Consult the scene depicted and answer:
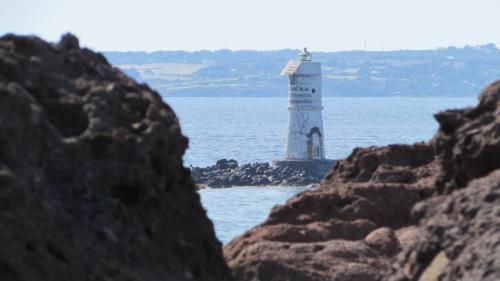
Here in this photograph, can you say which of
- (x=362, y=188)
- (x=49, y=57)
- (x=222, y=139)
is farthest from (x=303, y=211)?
(x=222, y=139)

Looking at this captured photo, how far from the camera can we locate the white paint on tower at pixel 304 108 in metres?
87.6

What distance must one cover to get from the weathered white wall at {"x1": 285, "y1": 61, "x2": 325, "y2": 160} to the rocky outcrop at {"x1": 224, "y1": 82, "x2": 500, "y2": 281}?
76729 mm

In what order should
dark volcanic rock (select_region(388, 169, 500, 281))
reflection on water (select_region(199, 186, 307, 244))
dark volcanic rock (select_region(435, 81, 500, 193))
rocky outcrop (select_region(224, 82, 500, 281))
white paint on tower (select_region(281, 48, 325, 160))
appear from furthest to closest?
white paint on tower (select_region(281, 48, 325, 160)) → reflection on water (select_region(199, 186, 307, 244)) → dark volcanic rock (select_region(435, 81, 500, 193)) → rocky outcrop (select_region(224, 82, 500, 281)) → dark volcanic rock (select_region(388, 169, 500, 281))

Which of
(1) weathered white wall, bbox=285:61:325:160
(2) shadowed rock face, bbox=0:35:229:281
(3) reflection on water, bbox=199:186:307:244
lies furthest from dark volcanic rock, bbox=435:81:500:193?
(1) weathered white wall, bbox=285:61:325:160

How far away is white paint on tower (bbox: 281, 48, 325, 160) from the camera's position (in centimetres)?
8762

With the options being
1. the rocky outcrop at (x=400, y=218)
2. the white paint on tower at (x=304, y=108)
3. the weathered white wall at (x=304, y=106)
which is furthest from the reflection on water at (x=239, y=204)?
the rocky outcrop at (x=400, y=218)

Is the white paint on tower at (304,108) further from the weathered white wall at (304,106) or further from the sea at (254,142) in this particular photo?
the sea at (254,142)

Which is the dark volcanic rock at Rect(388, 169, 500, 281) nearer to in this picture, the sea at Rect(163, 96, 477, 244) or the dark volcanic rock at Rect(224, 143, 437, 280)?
the dark volcanic rock at Rect(224, 143, 437, 280)

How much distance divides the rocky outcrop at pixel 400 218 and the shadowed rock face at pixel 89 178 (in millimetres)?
1095

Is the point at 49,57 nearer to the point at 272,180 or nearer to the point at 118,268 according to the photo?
the point at 118,268

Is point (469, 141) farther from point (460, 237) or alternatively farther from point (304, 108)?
point (304, 108)

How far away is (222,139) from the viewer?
126m

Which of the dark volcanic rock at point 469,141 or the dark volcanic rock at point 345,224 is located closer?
the dark volcanic rock at point 469,141

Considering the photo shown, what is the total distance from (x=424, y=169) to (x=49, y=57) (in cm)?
345
